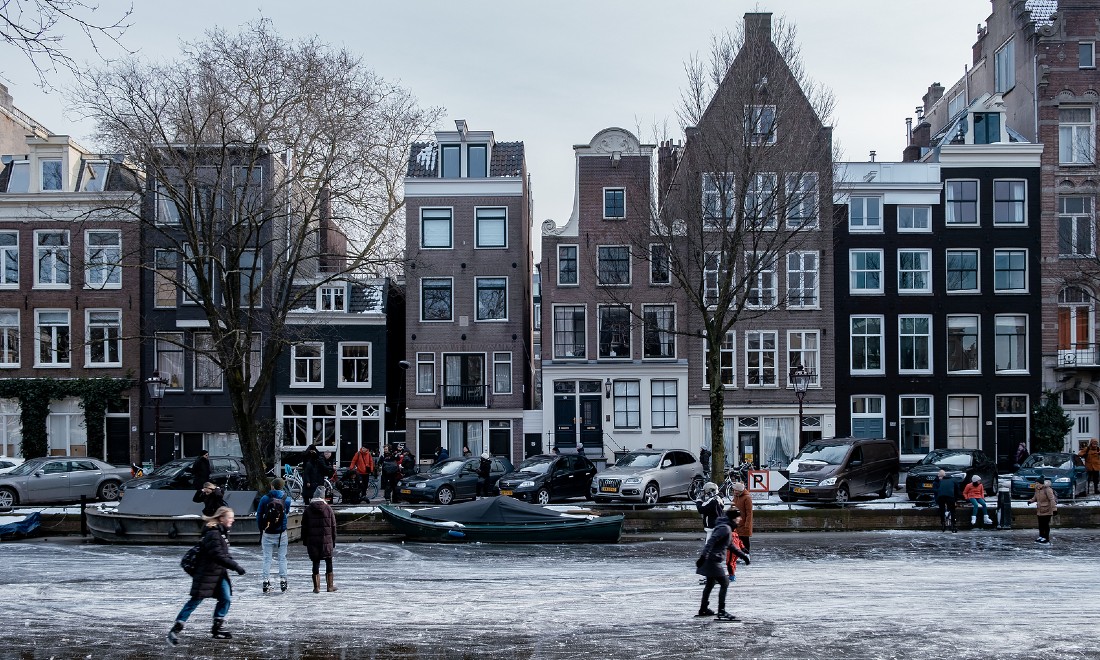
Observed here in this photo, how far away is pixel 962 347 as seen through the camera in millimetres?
44469

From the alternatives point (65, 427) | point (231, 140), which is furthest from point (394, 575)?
point (65, 427)

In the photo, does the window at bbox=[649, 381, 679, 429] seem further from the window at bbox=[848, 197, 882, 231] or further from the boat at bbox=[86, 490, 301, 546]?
the boat at bbox=[86, 490, 301, 546]

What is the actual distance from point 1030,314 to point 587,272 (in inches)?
750

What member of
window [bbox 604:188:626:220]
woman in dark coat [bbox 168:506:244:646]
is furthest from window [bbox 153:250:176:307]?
woman in dark coat [bbox 168:506:244:646]

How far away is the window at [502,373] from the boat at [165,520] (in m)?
19.7

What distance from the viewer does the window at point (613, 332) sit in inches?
1734

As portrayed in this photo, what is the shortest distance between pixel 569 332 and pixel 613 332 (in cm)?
189

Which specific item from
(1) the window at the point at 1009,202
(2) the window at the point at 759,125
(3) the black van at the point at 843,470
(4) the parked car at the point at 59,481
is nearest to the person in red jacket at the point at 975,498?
(3) the black van at the point at 843,470

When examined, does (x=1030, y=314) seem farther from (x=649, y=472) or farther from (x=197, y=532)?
(x=197, y=532)

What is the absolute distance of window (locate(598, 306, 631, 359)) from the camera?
144 ft

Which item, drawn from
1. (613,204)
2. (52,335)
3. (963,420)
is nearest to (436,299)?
(613,204)

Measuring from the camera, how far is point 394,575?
19734mm

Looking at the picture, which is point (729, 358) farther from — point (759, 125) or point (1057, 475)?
point (1057, 475)

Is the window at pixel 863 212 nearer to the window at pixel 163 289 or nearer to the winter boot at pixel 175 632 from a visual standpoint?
the window at pixel 163 289
